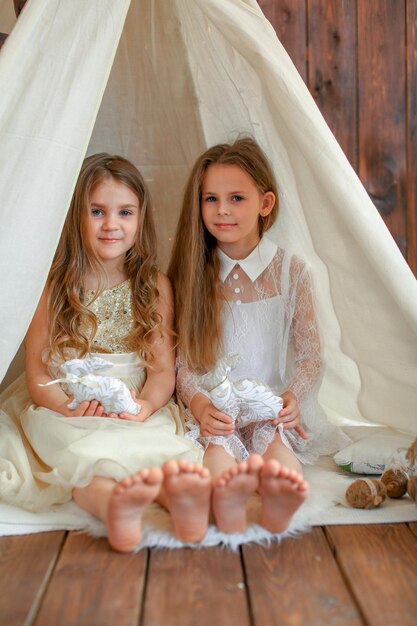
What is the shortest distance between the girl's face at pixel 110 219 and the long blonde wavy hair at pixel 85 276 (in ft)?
0.05

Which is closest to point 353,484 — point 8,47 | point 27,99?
point 27,99

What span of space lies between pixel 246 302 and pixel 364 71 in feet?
3.84

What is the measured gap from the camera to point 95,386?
5.57ft

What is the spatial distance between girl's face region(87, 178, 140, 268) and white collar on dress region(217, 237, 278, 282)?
243mm

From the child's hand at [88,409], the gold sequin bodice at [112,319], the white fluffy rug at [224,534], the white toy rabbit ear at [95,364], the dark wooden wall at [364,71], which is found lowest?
the white fluffy rug at [224,534]

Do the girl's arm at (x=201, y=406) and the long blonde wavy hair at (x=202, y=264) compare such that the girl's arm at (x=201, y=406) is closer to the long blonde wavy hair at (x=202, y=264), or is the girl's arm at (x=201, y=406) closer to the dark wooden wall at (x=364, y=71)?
the long blonde wavy hair at (x=202, y=264)

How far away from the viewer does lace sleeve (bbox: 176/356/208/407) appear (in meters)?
1.94

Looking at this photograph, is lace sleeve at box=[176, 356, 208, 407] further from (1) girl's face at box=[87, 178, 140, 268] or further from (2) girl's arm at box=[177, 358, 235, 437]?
(1) girl's face at box=[87, 178, 140, 268]

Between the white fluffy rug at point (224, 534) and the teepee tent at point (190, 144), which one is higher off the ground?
the teepee tent at point (190, 144)

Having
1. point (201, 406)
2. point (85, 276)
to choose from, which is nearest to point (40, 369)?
point (85, 276)

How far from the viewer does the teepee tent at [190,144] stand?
162 centimetres

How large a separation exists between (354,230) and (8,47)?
819mm

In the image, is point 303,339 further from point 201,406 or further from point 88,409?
point 88,409

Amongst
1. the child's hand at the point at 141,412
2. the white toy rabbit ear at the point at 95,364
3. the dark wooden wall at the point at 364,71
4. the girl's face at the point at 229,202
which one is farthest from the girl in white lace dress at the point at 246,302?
the dark wooden wall at the point at 364,71
